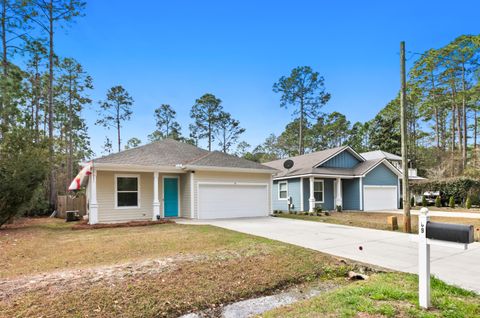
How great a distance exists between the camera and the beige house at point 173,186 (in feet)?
43.2

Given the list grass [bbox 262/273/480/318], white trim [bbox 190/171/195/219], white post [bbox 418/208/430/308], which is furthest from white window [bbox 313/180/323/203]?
white post [bbox 418/208/430/308]

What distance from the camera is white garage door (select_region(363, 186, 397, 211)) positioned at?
20250mm

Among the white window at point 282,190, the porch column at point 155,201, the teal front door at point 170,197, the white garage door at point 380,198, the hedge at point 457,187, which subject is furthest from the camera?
the hedge at point 457,187

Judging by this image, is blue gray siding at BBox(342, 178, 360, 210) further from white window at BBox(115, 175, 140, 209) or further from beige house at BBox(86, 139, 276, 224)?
white window at BBox(115, 175, 140, 209)

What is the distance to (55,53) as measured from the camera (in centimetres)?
1866

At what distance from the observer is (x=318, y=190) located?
19766 mm

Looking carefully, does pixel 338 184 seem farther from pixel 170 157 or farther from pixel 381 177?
pixel 170 157

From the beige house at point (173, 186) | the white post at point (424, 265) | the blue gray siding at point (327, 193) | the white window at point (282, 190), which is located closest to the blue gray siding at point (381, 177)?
the blue gray siding at point (327, 193)

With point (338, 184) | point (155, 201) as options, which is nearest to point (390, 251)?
point (155, 201)

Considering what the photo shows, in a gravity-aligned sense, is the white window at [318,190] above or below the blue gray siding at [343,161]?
below

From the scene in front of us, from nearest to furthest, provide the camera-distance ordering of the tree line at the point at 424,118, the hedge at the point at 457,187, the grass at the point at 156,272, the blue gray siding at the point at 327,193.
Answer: the grass at the point at 156,272 → the blue gray siding at the point at 327,193 → the hedge at the point at 457,187 → the tree line at the point at 424,118

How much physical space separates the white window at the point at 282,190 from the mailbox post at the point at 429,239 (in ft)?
55.9

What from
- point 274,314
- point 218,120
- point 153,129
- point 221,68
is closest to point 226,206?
point 221,68

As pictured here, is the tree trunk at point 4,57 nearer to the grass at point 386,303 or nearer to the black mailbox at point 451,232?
the grass at point 386,303
